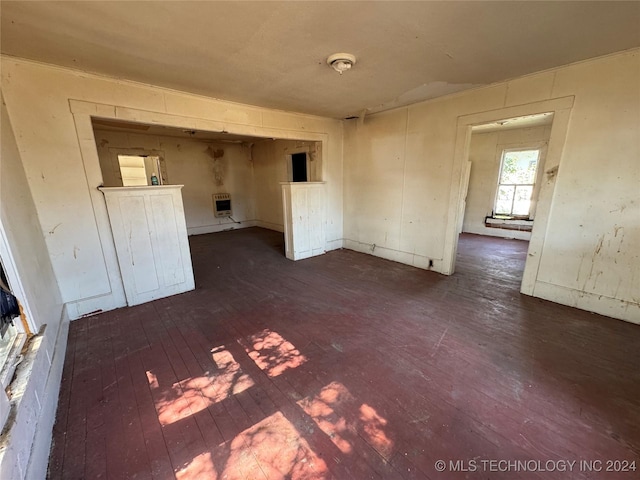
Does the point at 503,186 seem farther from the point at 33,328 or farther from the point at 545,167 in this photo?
the point at 33,328

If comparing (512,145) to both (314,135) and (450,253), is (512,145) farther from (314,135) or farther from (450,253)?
(314,135)

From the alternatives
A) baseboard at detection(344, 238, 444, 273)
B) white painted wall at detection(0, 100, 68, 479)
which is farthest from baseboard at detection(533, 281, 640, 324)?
white painted wall at detection(0, 100, 68, 479)

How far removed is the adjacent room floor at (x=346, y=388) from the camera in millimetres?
1398

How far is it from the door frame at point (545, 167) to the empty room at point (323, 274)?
24 mm

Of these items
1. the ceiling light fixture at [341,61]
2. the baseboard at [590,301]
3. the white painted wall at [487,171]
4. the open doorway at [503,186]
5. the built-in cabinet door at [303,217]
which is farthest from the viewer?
the white painted wall at [487,171]

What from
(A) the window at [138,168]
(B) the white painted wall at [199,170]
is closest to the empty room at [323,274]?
(B) the white painted wall at [199,170]

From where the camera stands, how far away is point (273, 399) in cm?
178

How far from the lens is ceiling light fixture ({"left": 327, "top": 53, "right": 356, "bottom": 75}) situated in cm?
232

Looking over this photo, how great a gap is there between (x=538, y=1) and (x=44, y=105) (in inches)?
163

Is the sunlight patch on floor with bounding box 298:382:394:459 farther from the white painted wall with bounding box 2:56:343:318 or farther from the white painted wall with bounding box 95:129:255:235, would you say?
the white painted wall with bounding box 95:129:255:235

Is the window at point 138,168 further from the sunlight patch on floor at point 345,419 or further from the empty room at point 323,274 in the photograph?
the sunlight patch on floor at point 345,419

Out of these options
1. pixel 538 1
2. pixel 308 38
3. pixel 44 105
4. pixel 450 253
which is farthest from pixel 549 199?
pixel 44 105

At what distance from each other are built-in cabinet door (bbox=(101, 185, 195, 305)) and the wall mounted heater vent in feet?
13.8

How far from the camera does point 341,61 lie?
2.38 meters
